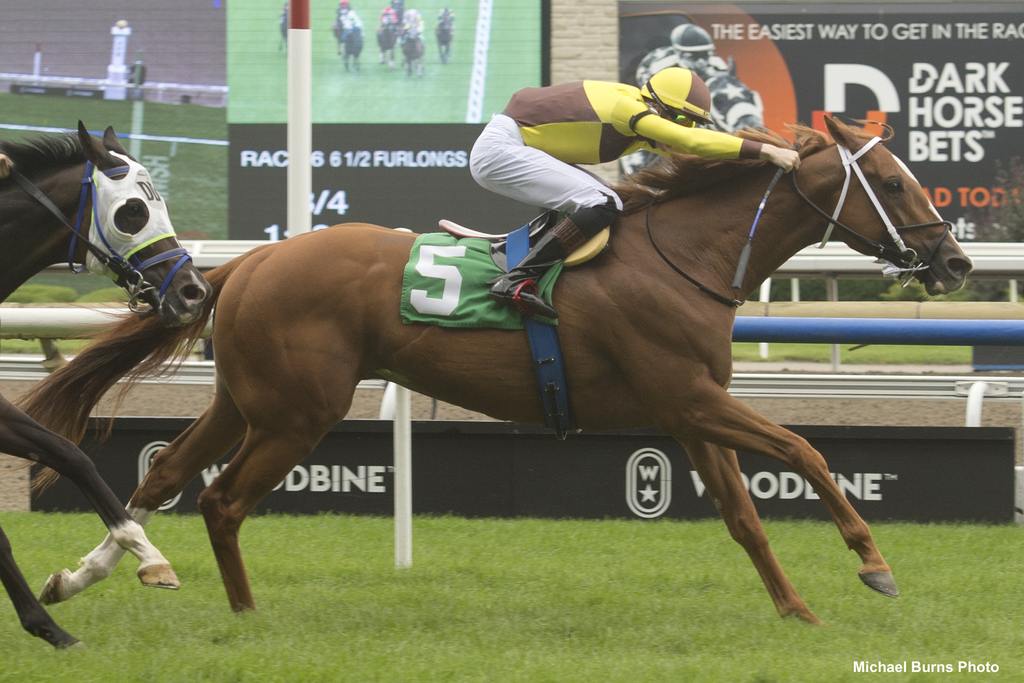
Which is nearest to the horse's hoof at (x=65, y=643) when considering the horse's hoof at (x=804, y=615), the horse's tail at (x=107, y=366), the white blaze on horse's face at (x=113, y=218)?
the horse's tail at (x=107, y=366)

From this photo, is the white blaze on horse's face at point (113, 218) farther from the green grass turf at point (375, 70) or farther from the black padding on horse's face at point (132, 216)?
the green grass turf at point (375, 70)

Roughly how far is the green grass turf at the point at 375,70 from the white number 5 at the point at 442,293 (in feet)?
41.3

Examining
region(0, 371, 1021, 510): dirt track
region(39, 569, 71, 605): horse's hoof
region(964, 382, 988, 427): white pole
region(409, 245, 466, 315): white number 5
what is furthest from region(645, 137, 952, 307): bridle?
region(0, 371, 1021, 510): dirt track

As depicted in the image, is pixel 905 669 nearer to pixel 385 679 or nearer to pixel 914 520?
pixel 385 679

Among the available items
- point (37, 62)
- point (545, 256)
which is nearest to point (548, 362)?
point (545, 256)

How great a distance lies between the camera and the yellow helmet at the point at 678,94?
16.0ft

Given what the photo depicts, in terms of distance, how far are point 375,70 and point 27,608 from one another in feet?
45.9

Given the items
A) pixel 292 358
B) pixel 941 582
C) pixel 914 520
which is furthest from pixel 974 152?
pixel 292 358

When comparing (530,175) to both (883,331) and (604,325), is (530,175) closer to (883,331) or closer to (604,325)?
(604,325)

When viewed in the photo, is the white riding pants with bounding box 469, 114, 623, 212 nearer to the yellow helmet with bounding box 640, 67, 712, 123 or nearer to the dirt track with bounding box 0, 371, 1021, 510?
the yellow helmet with bounding box 640, 67, 712, 123

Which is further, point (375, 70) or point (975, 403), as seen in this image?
point (375, 70)

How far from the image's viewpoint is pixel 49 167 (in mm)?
4547

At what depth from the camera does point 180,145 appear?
58.5 feet

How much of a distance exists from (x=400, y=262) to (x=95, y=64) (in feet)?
48.1
